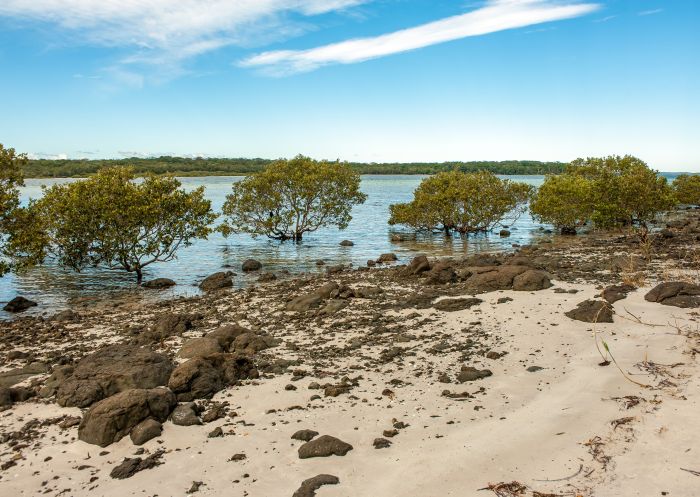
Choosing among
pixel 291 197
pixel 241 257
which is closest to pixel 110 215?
pixel 241 257

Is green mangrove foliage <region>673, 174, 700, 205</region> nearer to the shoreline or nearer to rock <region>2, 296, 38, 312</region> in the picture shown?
the shoreline

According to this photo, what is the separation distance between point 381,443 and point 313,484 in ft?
5.67

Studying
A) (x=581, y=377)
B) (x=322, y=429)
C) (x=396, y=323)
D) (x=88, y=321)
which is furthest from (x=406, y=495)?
(x=88, y=321)

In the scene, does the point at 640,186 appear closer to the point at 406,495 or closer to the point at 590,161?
the point at 590,161

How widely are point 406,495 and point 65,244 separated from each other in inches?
1065

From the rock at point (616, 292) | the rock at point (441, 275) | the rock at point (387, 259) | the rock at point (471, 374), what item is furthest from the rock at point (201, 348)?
the rock at point (387, 259)

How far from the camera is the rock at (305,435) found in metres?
10.1

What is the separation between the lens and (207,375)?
12.6 m

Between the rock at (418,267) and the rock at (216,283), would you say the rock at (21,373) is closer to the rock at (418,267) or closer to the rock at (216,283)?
the rock at (216,283)

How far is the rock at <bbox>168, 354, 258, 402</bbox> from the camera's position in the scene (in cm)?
1223

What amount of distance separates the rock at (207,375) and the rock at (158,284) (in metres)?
16.6

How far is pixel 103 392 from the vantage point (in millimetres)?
12281

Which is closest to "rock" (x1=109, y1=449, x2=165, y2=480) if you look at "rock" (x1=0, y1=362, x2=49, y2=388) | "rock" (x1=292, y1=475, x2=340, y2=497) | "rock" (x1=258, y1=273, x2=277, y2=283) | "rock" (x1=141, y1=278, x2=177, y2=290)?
"rock" (x1=292, y1=475, x2=340, y2=497)

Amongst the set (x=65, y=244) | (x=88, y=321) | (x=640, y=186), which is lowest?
(x=88, y=321)
